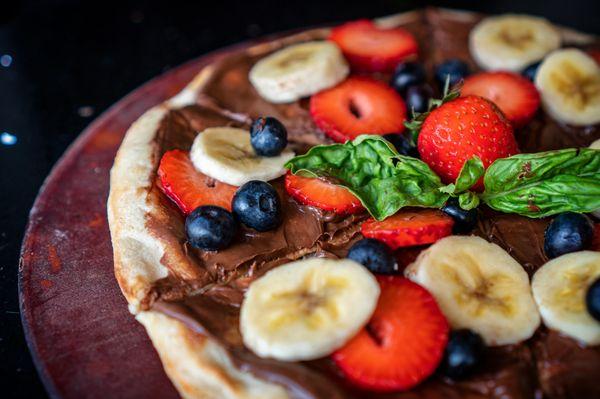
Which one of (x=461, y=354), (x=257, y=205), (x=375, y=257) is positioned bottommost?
(x=461, y=354)

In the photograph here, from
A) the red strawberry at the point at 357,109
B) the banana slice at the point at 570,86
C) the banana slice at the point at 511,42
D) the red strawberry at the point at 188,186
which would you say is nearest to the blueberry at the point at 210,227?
the red strawberry at the point at 188,186

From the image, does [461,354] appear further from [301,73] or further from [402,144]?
[301,73]

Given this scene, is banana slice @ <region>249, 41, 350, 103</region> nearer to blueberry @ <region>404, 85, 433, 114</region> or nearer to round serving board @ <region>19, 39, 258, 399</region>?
blueberry @ <region>404, 85, 433, 114</region>

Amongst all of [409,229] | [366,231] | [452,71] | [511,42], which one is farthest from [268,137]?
[511,42]

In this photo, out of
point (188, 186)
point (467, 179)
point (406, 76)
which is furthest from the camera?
point (406, 76)

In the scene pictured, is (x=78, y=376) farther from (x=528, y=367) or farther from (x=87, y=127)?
(x=87, y=127)

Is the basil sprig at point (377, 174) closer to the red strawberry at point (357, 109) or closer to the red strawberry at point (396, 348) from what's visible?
the red strawberry at point (357, 109)

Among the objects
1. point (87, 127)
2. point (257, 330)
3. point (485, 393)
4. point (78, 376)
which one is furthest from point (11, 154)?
point (485, 393)
